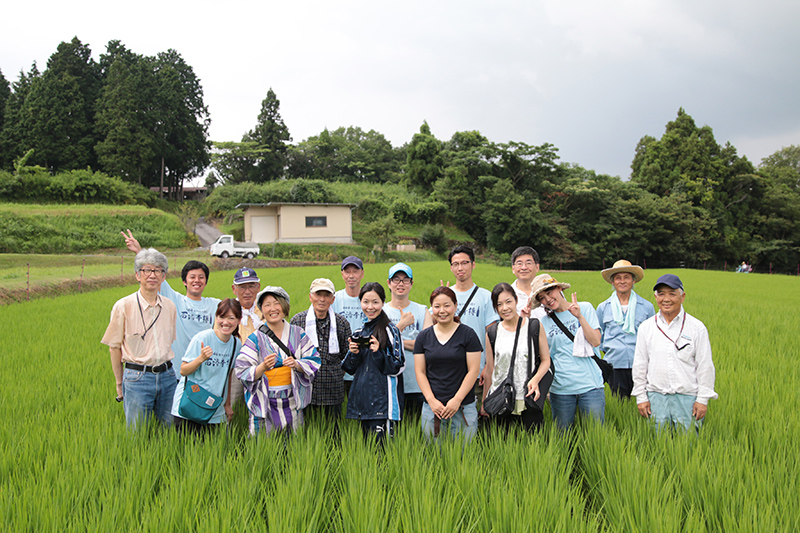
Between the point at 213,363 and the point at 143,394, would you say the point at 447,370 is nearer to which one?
the point at 213,363

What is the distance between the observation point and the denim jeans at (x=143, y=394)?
3.21 metres

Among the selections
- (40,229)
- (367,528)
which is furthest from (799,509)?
(40,229)

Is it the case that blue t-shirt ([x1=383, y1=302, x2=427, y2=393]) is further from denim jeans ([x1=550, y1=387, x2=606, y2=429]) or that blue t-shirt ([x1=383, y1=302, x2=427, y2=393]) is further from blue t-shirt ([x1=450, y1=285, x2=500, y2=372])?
denim jeans ([x1=550, y1=387, x2=606, y2=429])

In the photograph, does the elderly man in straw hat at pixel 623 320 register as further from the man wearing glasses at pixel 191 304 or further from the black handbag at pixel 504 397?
the man wearing glasses at pixel 191 304

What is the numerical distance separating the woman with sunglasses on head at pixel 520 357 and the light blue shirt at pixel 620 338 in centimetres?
125

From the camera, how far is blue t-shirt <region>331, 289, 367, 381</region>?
3.87 metres

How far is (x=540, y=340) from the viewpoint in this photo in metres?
3.07

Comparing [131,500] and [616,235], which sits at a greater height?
[616,235]

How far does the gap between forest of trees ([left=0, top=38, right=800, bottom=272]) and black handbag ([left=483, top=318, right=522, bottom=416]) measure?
3084cm

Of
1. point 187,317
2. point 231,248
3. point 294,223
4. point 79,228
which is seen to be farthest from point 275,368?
point 79,228

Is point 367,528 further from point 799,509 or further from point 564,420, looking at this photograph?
point 799,509

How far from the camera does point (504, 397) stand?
9.85 ft

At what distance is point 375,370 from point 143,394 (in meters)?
1.75

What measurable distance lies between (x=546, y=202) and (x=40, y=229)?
3478cm
